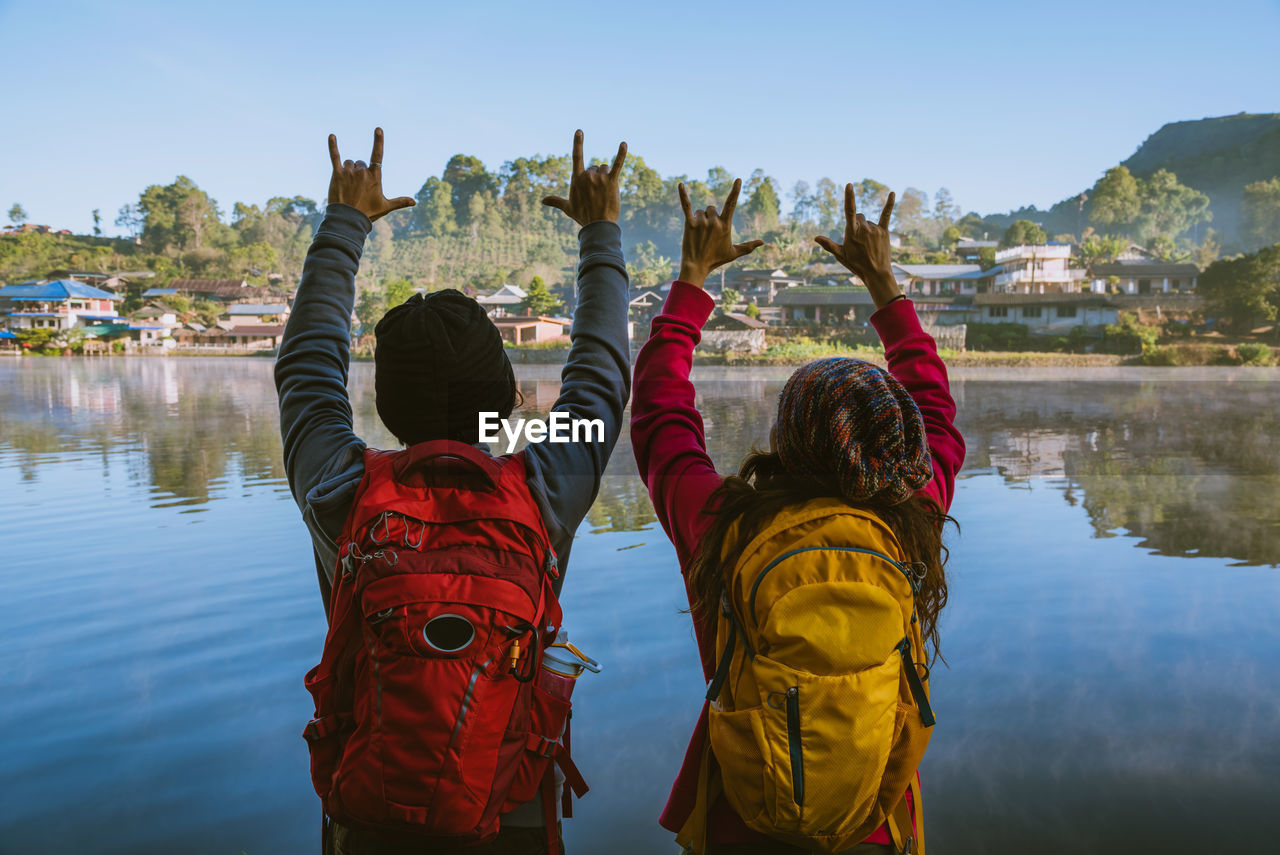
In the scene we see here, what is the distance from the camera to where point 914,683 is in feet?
2.23

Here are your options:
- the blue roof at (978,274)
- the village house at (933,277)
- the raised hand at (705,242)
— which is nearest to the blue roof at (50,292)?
the village house at (933,277)

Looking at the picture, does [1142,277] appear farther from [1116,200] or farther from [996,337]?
[1116,200]

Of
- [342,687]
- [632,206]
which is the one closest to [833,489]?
[342,687]

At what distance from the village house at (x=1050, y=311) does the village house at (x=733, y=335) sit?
5.95 m

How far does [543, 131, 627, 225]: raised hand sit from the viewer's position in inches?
36.3

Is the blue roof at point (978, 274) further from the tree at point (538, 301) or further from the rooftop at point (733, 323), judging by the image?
the tree at point (538, 301)

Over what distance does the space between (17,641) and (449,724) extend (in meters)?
3.00

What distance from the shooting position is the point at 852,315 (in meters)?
18.1

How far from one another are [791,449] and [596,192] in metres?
→ 0.43

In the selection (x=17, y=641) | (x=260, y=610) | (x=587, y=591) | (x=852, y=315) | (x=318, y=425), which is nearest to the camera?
(x=318, y=425)

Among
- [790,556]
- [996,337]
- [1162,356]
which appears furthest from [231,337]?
[790,556]

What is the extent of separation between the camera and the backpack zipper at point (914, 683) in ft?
2.21

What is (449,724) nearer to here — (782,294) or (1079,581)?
(1079,581)

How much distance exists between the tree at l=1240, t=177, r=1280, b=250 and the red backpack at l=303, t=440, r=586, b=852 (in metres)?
23.9
